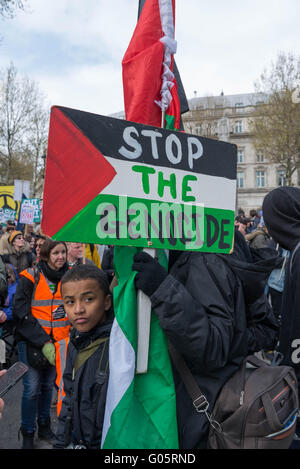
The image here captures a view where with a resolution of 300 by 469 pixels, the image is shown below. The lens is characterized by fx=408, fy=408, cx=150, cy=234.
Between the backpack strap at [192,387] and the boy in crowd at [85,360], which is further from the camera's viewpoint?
the boy in crowd at [85,360]

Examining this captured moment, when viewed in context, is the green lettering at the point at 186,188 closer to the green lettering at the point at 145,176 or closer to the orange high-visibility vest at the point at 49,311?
the green lettering at the point at 145,176

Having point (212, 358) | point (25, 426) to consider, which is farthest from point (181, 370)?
point (25, 426)

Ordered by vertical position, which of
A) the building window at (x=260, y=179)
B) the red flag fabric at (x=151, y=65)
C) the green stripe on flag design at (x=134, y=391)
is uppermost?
the building window at (x=260, y=179)

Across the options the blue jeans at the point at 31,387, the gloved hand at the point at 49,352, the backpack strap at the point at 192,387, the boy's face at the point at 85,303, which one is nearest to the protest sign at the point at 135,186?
the backpack strap at the point at 192,387

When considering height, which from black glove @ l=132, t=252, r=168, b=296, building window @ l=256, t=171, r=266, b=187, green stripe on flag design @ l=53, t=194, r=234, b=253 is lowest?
black glove @ l=132, t=252, r=168, b=296

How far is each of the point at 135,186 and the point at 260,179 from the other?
168 ft

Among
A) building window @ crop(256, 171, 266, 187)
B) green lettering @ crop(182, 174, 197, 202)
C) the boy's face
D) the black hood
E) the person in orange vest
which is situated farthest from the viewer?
building window @ crop(256, 171, 266, 187)

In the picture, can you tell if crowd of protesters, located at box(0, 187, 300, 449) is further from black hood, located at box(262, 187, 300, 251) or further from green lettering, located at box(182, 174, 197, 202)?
green lettering, located at box(182, 174, 197, 202)

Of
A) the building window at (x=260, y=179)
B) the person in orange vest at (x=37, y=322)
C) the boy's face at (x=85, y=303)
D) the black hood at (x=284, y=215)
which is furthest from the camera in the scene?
the building window at (x=260, y=179)

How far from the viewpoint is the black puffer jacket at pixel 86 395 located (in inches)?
72.4

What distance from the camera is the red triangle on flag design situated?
150 cm

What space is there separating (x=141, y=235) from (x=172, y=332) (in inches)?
15.7

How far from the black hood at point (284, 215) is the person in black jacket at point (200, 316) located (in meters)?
0.61
